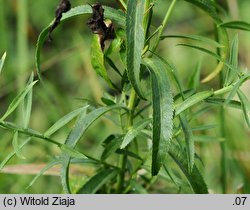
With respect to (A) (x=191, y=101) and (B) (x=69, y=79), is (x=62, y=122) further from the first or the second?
(B) (x=69, y=79)

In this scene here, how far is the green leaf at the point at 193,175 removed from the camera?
1009 mm

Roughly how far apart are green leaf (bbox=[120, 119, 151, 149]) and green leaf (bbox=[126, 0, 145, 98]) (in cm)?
9

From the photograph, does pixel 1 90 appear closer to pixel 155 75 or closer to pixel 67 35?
pixel 67 35

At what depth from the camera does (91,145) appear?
1.86 metres

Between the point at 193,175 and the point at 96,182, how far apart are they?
194 millimetres

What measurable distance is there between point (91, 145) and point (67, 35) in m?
0.53

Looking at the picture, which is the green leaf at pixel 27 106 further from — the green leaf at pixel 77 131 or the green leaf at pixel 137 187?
the green leaf at pixel 137 187

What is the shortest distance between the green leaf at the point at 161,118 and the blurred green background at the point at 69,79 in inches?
18.6

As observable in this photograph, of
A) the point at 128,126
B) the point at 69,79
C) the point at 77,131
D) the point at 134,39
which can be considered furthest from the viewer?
the point at 69,79

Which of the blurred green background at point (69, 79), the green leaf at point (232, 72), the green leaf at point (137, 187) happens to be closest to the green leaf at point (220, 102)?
the green leaf at point (232, 72)

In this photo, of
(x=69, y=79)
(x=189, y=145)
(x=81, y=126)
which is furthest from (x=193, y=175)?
(x=69, y=79)

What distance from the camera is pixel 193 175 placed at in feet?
3.31

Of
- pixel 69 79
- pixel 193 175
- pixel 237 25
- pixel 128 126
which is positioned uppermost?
pixel 69 79

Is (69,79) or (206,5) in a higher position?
(69,79)
